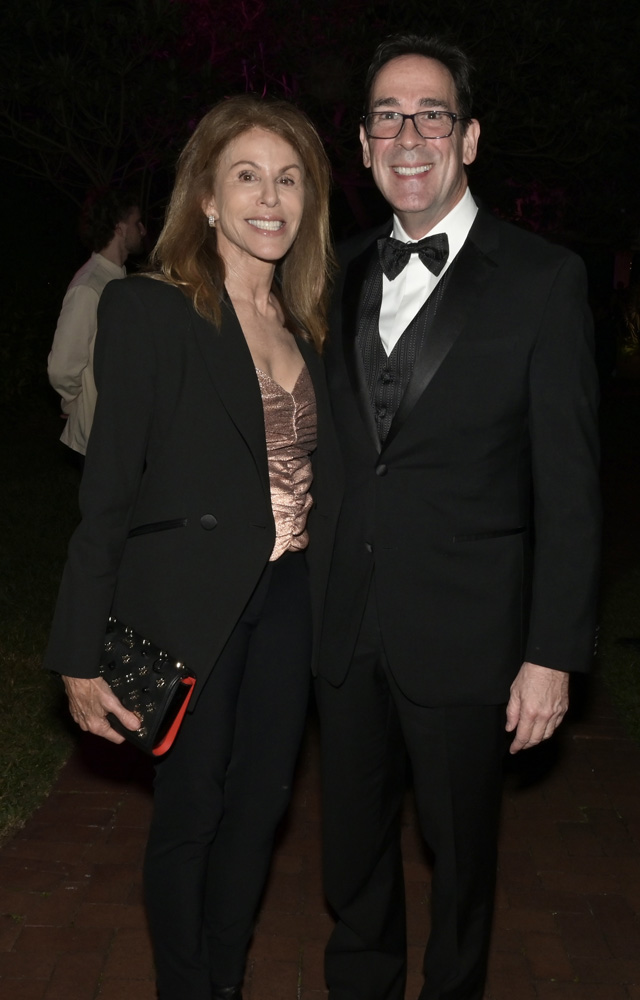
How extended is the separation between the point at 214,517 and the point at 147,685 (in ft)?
1.41

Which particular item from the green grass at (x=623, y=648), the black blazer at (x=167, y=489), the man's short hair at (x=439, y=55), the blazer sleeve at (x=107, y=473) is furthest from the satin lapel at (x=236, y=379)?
the green grass at (x=623, y=648)

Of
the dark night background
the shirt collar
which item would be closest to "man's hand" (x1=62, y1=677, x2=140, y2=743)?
the shirt collar

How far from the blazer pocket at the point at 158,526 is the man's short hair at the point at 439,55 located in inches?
46.8

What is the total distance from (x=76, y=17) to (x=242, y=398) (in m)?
11.2

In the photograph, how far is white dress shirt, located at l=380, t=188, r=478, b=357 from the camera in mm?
2883

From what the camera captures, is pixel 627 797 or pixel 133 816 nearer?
pixel 133 816

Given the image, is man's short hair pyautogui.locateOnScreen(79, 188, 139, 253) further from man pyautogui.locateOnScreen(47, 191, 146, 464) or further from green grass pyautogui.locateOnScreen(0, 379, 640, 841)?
green grass pyautogui.locateOnScreen(0, 379, 640, 841)

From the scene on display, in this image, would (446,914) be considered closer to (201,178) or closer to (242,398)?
(242,398)

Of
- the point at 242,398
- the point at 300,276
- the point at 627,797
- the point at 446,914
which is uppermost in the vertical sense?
the point at 300,276

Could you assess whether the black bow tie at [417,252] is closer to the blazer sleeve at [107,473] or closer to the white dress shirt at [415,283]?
the white dress shirt at [415,283]

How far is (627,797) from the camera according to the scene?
485 cm

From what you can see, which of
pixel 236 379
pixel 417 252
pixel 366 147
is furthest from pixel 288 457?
pixel 366 147

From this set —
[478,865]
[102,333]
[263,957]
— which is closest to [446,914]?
[478,865]

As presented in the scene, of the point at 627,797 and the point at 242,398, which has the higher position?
the point at 242,398
